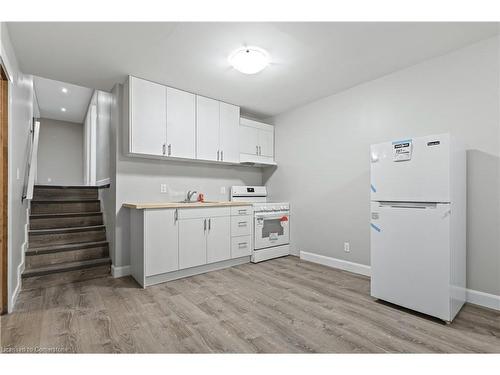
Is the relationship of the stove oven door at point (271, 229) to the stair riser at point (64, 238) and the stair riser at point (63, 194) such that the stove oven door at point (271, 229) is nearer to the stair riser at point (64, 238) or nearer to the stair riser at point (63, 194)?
the stair riser at point (64, 238)

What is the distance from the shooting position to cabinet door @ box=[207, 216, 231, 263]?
336 cm

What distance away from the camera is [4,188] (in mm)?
2170

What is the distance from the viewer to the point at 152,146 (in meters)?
3.19

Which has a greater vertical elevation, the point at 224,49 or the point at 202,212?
the point at 224,49

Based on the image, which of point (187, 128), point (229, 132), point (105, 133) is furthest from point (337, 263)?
point (105, 133)

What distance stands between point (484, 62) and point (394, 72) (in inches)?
31.4

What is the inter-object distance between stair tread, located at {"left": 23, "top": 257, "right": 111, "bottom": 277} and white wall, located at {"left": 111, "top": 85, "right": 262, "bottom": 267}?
0.35 meters

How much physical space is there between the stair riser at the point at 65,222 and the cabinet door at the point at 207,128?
2123 millimetres

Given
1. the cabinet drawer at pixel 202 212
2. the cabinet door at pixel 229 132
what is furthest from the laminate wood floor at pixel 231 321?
the cabinet door at pixel 229 132

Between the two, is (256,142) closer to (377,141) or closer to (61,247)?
(377,141)

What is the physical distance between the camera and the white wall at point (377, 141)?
2.33m

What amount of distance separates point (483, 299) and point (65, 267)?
179 inches

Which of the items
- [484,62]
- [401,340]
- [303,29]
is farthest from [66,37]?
[484,62]
